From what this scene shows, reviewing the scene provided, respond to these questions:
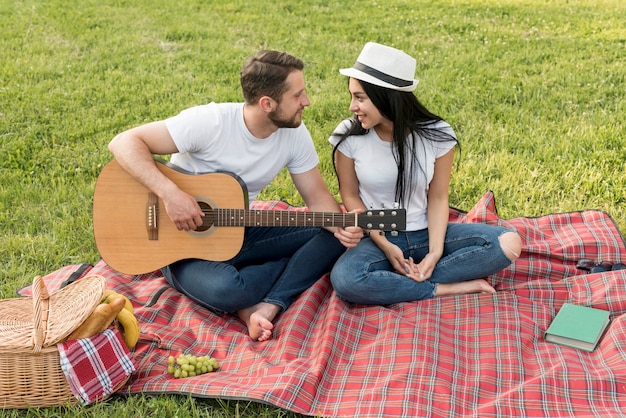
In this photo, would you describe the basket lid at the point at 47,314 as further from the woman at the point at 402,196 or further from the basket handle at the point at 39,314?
the woman at the point at 402,196

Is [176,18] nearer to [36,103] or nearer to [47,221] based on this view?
[36,103]

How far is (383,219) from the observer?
365cm

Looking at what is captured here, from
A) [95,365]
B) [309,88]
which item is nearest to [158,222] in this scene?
[95,365]

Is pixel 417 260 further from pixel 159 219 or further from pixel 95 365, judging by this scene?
pixel 95 365

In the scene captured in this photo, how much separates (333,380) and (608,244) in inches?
77.6

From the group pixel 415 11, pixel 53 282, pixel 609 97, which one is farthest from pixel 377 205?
pixel 415 11

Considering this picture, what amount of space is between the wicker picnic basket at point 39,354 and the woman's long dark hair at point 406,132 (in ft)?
5.35

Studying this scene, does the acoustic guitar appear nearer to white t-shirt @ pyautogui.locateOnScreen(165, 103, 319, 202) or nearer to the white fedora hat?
white t-shirt @ pyautogui.locateOnScreen(165, 103, 319, 202)

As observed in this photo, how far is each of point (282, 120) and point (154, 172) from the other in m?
0.70

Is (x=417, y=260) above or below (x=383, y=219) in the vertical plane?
below

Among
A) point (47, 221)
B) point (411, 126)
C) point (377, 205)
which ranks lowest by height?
point (47, 221)

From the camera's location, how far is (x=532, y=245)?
173 inches

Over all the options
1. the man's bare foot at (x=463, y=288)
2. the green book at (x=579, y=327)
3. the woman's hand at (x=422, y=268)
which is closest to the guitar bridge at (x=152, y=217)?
the woman's hand at (x=422, y=268)

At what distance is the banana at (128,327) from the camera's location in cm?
335
